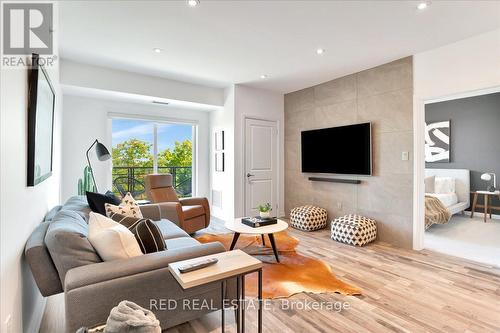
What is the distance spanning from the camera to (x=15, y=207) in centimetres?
133

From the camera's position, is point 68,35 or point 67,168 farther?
point 67,168

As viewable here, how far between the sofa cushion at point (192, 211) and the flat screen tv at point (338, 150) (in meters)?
2.12

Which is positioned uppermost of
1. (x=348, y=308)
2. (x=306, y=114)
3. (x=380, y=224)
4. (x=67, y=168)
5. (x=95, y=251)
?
(x=306, y=114)

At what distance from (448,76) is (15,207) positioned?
4.25 metres

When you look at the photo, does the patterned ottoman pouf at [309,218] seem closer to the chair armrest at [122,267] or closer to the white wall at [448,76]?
the white wall at [448,76]

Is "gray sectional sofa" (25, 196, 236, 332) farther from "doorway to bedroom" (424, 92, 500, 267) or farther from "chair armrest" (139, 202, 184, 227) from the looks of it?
"doorway to bedroom" (424, 92, 500, 267)

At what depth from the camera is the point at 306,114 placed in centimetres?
485

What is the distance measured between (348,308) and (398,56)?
3198mm

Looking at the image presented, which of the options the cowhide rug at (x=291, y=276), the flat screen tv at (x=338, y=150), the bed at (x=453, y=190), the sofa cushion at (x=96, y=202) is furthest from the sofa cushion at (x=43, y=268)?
the bed at (x=453, y=190)

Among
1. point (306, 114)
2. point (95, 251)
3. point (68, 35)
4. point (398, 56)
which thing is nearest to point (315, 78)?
point (306, 114)

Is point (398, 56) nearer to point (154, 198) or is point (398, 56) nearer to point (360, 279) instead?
point (360, 279)

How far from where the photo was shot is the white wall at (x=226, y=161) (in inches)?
187

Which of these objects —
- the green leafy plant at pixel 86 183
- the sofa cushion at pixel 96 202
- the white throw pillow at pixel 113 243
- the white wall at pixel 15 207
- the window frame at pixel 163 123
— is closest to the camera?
the white wall at pixel 15 207

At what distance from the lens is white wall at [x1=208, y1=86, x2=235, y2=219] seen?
4.74m
